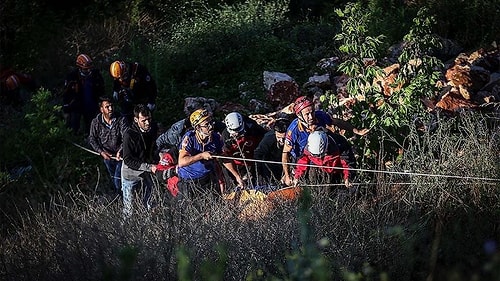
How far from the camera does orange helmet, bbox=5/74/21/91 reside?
15.8 m

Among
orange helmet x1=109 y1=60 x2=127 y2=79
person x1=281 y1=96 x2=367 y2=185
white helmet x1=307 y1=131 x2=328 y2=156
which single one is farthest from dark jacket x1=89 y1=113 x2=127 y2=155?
white helmet x1=307 y1=131 x2=328 y2=156

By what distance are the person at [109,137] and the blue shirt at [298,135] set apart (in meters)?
2.11

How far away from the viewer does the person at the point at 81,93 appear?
1242cm

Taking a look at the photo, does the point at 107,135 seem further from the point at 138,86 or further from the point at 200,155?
the point at 138,86

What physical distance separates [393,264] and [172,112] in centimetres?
796

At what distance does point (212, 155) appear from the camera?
8.28 m

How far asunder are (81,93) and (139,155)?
402 centimetres

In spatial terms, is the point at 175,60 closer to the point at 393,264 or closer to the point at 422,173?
the point at 422,173

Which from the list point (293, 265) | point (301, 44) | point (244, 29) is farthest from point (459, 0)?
point (293, 265)

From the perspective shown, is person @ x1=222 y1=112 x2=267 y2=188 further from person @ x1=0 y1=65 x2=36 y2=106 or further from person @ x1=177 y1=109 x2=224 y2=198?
person @ x1=0 y1=65 x2=36 y2=106

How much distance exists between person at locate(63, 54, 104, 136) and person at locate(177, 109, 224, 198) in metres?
4.43

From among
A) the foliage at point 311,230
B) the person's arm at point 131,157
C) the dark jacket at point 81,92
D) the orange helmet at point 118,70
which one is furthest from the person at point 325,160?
the dark jacket at point 81,92

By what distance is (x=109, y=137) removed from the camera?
31.7 ft

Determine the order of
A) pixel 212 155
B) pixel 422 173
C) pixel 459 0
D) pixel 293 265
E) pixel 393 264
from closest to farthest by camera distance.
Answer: pixel 293 265 < pixel 393 264 < pixel 422 173 < pixel 212 155 < pixel 459 0
